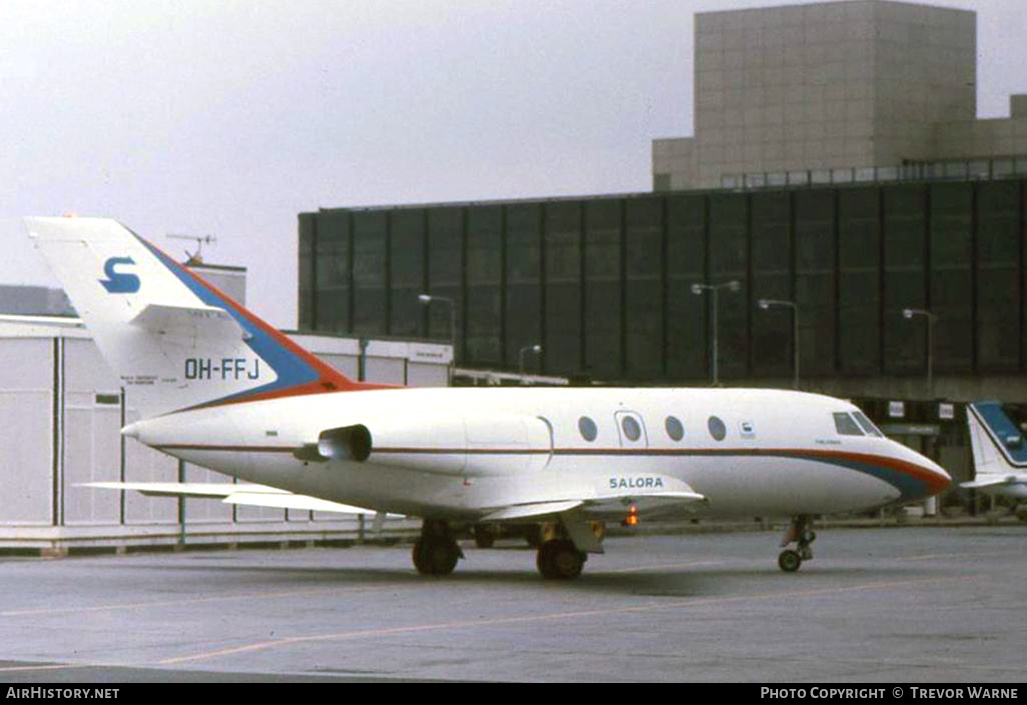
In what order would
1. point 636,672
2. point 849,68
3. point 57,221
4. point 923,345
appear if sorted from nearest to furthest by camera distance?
point 636,672 → point 57,221 → point 923,345 → point 849,68

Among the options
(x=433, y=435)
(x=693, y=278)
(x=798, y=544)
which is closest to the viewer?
(x=433, y=435)

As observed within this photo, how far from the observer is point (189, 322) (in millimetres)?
33094

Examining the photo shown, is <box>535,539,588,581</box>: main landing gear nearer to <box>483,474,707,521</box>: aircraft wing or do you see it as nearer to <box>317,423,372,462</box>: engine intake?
<box>483,474,707,521</box>: aircraft wing

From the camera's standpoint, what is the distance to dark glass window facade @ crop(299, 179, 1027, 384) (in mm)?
102812

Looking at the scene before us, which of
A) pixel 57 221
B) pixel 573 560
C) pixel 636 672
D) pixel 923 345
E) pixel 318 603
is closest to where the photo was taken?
pixel 636 672

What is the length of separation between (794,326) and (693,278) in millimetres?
6164

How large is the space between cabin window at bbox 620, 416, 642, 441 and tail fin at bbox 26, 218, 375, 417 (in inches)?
254

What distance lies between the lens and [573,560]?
3494 centimetres

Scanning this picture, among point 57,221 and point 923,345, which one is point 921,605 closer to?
point 57,221

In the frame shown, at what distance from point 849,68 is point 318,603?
88.4 meters

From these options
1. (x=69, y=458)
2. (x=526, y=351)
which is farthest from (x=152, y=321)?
(x=526, y=351)

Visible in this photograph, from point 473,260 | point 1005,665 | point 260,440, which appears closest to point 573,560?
point 260,440

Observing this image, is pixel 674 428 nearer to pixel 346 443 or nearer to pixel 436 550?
pixel 436 550

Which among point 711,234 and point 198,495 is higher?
point 711,234
